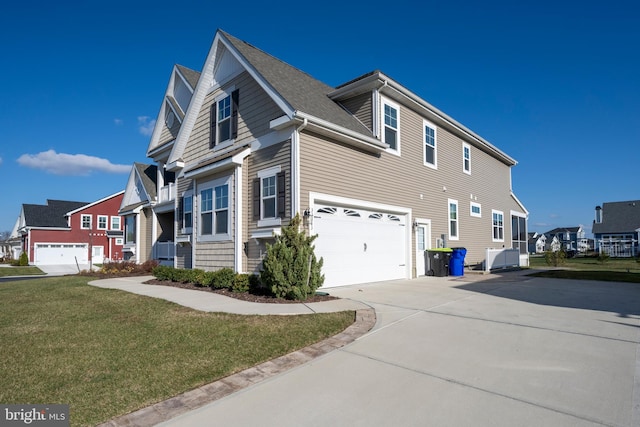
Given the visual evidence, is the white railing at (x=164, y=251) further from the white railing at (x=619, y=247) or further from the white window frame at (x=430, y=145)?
the white railing at (x=619, y=247)

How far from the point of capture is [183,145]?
603 inches

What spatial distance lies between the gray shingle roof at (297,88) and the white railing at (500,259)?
8716 millimetres

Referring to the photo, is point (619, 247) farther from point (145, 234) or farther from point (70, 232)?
point (70, 232)

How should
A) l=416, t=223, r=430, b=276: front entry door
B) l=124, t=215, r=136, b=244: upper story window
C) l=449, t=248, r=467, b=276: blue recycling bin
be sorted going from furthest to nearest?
1. l=124, t=215, r=136, b=244: upper story window
2. l=449, t=248, r=467, b=276: blue recycling bin
3. l=416, t=223, r=430, b=276: front entry door

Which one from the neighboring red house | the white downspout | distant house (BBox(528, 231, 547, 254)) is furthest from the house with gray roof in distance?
distant house (BBox(528, 231, 547, 254))

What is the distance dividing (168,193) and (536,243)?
3061 inches

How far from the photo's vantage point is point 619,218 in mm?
48594

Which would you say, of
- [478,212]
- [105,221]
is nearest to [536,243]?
[478,212]

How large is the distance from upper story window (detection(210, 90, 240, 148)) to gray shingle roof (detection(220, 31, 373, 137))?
4.65 ft

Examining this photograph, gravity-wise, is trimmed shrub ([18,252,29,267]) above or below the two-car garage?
below

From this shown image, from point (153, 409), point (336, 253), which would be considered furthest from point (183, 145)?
point (153, 409)

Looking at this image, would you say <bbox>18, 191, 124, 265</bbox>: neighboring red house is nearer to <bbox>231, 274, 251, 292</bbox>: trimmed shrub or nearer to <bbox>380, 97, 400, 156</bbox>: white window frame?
<bbox>231, 274, 251, 292</bbox>: trimmed shrub

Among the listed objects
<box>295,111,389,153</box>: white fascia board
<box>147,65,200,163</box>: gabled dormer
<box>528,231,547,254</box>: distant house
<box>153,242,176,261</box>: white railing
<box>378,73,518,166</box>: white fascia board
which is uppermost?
<box>147,65,200,163</box>: gabled dormer

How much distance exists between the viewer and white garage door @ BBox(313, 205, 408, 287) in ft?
35.0
